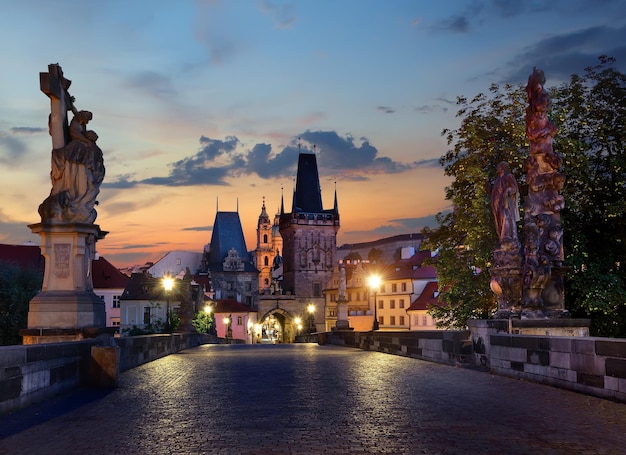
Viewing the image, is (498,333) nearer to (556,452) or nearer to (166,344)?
(556,452)

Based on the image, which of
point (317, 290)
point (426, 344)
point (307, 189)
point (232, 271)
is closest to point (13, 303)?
point (426, 344)

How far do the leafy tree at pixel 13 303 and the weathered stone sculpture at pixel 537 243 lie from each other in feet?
96.9

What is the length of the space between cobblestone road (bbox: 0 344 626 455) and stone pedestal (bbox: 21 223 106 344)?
192 centimetres

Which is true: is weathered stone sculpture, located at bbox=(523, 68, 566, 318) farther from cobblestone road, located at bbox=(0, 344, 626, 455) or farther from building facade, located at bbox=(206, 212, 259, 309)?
building facade, located at bbox=(206, 212, 259, 309)

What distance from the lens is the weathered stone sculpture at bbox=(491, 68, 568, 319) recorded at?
16.4 metres

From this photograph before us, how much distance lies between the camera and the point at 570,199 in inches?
987

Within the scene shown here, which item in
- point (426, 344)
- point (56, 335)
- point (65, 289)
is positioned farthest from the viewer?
point (426, 344)

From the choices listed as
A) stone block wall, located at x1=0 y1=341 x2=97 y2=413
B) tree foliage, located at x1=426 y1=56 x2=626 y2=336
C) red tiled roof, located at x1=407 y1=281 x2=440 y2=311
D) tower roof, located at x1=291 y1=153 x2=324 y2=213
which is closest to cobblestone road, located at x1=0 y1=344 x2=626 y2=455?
stone block wall, located at x1=0 y1=341 x2=97 y2=413

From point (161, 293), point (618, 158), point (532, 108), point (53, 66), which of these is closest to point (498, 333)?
point (532, 108)

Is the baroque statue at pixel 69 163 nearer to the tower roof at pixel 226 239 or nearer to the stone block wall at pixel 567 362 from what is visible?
the stone block wall at pixel 567 362

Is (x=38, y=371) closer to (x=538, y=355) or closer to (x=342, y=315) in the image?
(x=538, y=355)

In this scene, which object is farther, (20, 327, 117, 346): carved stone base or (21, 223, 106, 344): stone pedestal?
(21, 223, 106, 344): stone pedestal

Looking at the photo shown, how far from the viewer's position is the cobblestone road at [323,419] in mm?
6965

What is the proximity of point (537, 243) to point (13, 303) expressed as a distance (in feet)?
115
